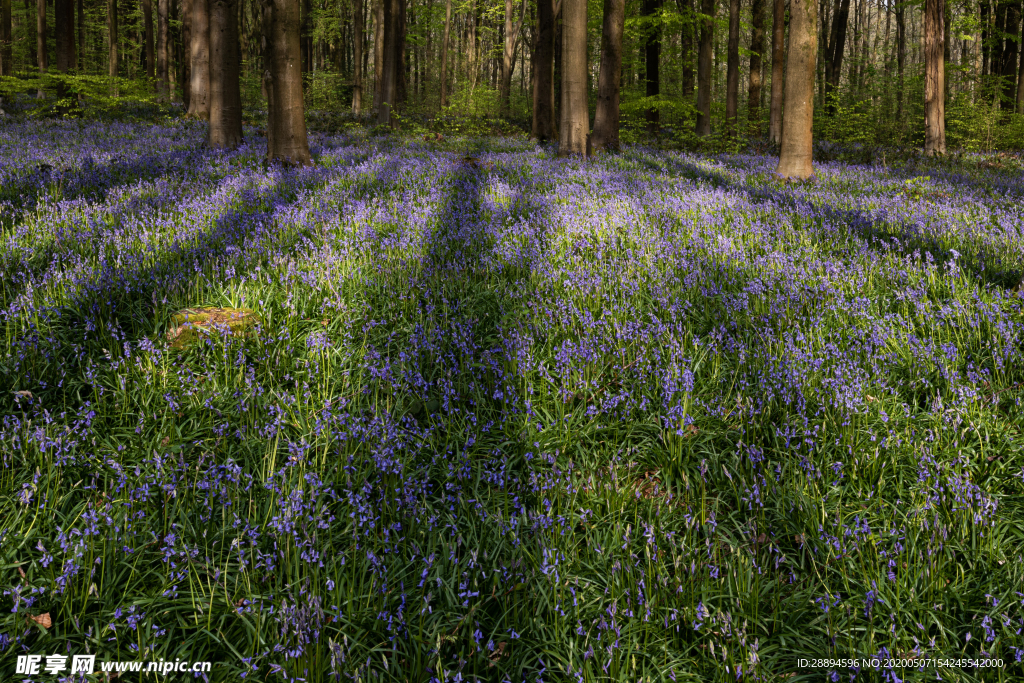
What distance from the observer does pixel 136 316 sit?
381cm

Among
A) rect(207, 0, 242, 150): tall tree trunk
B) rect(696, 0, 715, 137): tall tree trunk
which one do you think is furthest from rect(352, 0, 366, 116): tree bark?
rect(696, 0, 715, 137): tall tree trunk

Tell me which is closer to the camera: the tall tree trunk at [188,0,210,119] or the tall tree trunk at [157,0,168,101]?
the tall tree trunk at [188,0,210,119]

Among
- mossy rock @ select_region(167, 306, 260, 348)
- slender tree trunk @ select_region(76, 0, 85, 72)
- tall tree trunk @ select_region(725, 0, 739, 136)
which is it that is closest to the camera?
mossy rock @ select_region(167, 306, 260, 348)

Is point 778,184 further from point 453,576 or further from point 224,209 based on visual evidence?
point 453,576

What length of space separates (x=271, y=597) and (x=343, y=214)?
5425 mm

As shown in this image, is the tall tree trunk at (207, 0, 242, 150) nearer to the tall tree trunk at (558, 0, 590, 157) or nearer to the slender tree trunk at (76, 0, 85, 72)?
the tall tree trunk at (558, 0, 590, 157)

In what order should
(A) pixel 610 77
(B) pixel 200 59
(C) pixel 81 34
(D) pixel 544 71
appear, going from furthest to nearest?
(C) pixel 81 34, (B) pixel 200 59, (D) pixel 544 71, (A) pixel 610 77

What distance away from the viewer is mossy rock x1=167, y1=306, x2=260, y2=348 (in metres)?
3.48

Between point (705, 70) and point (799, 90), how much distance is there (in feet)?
43.0

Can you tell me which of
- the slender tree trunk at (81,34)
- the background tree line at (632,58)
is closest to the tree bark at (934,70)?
the background tree line at (632,58)

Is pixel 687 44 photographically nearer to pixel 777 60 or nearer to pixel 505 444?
pixel 777 60

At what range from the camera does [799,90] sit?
428 inches

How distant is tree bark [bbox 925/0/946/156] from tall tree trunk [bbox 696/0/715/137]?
777cm

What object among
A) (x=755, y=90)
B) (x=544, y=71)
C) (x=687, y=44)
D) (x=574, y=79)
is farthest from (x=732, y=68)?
(x=574, y=79)
